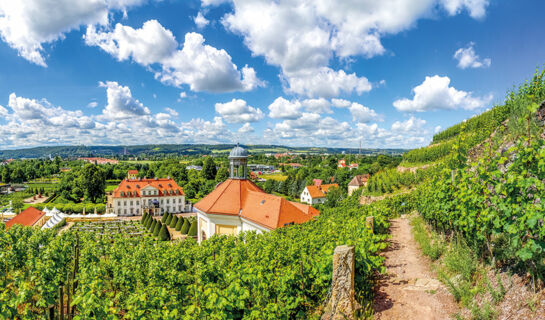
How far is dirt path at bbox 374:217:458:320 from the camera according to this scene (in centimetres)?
568

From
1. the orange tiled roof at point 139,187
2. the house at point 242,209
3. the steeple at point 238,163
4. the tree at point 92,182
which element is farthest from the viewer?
the tree at point 92,182

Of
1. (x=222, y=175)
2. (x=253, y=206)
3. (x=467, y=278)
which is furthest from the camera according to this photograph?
(x=222, y=175)

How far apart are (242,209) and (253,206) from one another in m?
0.93

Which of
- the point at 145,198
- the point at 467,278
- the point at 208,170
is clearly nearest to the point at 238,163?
the point at 467,278

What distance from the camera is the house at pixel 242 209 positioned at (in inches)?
646

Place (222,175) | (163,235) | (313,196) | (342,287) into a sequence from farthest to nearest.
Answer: (222,175)
(313,196)
(163,235)
(342,287)

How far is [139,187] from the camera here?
53219mm

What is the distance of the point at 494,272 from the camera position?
5.74 meters

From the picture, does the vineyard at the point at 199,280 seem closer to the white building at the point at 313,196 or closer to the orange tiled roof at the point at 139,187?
the orange tiled roof at the point at 139,187

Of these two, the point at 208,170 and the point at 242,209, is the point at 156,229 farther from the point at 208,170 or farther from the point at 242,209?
the point at 208,170

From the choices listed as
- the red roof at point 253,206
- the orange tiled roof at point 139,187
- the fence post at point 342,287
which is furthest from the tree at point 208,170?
the fence post at point 342,287

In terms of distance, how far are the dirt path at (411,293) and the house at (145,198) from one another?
5198cm

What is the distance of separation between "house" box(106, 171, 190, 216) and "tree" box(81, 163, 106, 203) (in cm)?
761

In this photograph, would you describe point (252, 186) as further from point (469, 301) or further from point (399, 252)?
point (469, 301)
